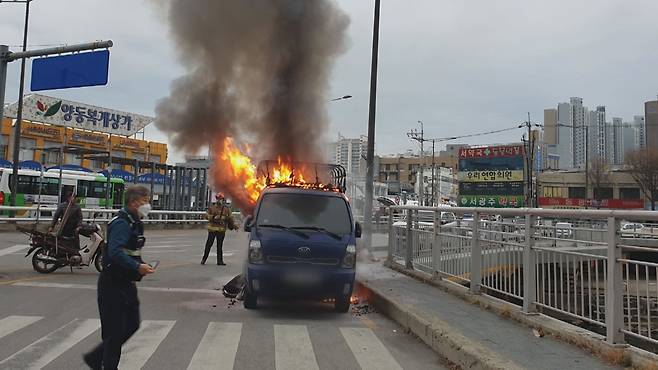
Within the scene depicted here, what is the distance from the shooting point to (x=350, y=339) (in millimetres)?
6156

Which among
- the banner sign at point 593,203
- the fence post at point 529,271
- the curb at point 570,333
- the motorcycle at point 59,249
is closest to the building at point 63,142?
the motorcycle at point 59,249

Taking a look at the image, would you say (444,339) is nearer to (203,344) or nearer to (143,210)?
(203,344)

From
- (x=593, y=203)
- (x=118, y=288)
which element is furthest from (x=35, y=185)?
(x=593, y=203)

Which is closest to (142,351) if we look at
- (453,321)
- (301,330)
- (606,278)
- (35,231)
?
(301,330)

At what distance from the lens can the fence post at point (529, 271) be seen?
6320mm

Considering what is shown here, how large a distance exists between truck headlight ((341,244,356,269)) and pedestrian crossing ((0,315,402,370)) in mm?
963

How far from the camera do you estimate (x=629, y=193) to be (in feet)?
216

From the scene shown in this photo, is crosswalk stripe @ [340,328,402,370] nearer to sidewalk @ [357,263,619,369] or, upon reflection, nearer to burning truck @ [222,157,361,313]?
sidewalk @ [357,263,619,369]

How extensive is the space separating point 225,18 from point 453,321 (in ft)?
30.2

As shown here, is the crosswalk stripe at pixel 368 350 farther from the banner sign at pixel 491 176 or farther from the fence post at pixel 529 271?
the banner sign at pixel 491 176

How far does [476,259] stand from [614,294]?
10.1 ft

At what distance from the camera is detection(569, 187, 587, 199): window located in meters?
69.6

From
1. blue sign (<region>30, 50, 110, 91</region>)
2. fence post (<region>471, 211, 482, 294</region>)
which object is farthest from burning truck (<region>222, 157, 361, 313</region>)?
blue sign (<region>30, 50, 110, 91</region>)

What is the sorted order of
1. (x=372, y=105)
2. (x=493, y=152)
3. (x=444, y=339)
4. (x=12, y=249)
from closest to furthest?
(x=444, y=339) < (x=12, y=249) < (x=372, y=105) < (x=493, y=152)
